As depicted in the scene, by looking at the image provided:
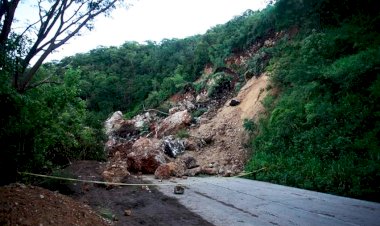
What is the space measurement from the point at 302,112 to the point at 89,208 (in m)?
9.46

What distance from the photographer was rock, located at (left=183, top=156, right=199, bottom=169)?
16.1 meters

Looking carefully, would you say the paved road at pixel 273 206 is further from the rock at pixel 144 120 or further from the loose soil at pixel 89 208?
the rock at pixel 144 120

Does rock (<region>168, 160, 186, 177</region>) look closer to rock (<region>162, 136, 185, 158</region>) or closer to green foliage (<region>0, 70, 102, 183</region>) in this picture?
rock (<region>162, 136, 185, 158</region>)

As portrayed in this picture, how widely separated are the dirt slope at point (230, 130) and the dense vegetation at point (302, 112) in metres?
0.99

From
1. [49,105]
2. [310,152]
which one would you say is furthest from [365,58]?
[49,105]

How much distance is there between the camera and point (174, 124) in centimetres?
2219

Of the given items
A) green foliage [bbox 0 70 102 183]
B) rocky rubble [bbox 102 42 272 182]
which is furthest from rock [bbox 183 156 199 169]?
green foliage [bbox 0 70 102 183]

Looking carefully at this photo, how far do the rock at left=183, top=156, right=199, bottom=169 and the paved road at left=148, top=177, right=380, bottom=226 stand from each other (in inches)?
215

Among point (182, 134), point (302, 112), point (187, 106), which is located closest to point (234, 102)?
point (182, 134)

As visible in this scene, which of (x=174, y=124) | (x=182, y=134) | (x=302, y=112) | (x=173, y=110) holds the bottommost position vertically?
(x=182, y=134)

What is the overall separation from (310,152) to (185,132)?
33.0 feet

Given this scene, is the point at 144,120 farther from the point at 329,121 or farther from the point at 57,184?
the point at 329,121

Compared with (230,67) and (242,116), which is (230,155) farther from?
(230,67)

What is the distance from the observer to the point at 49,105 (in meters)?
10.4
